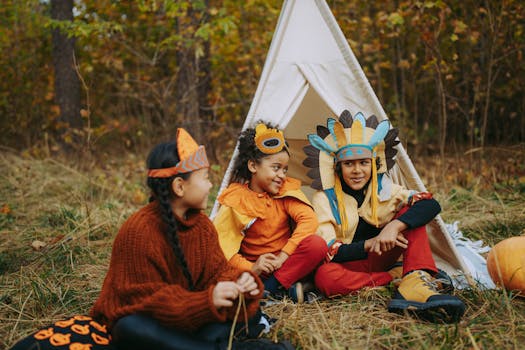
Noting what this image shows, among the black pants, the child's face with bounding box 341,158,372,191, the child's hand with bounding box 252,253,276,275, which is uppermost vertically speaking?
the child's face with bounding box 341,158,372,191

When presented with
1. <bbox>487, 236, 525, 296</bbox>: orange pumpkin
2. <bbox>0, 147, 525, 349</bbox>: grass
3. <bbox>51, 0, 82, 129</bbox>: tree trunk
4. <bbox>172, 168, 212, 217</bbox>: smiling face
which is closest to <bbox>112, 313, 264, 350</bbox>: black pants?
<bbox>0, 147, 525, 349</bbox>: grass

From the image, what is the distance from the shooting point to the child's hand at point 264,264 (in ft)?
9.86

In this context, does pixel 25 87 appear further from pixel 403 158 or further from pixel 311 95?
pixel 403 158

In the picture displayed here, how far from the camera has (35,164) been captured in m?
7.03

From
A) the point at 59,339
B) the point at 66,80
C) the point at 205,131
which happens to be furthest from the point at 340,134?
the point at 66,80

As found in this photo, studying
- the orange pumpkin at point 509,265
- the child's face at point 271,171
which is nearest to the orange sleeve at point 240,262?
the child's face at point 271,171

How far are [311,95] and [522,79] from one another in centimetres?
392

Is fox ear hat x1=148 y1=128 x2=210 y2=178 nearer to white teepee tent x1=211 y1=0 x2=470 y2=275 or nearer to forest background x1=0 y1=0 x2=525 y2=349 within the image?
forest background x1=0 y1=0 x2=525 y2=349

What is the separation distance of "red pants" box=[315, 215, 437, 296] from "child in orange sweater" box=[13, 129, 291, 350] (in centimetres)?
75

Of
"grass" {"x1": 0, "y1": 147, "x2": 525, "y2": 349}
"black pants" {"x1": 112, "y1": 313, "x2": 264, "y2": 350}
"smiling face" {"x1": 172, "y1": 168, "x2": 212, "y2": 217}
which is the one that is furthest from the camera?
"grass" {"x1": 0, "y1": 147, "x2": 525, "y2": 349}

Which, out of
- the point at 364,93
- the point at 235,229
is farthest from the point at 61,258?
the point at 364,93

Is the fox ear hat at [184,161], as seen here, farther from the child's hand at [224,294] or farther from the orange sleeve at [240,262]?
the orange sleeve at [240,262]

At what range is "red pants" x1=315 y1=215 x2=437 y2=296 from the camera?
9.54ft

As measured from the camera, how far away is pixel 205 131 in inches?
298
